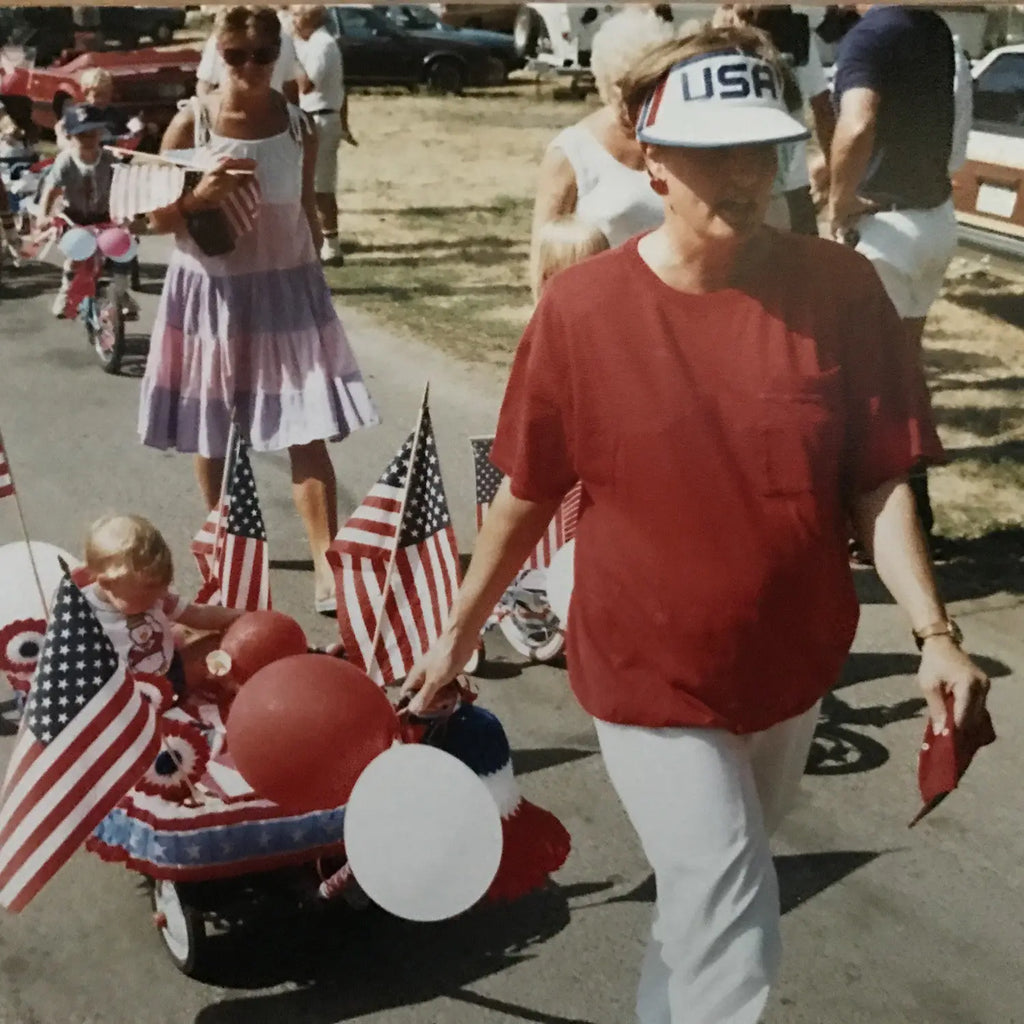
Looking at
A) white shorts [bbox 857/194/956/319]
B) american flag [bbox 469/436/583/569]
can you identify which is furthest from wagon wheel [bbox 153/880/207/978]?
white shorts [bbox 857/194/956/319]

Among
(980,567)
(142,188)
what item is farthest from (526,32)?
(980,567)

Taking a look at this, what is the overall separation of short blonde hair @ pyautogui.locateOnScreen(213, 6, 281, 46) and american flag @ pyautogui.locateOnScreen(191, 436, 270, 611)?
0.78 meters

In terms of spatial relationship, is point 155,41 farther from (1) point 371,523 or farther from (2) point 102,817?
(2) point 102,817

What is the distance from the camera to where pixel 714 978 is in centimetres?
221

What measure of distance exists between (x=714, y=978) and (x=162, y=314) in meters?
1.80

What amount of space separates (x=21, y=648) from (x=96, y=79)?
1056mm

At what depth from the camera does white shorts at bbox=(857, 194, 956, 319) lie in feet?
9.39

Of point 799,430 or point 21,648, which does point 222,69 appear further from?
point 799,430

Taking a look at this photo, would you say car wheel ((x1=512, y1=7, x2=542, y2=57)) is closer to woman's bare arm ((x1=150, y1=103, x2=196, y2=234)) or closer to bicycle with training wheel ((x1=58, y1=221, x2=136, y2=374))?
woman's bare arm ((x1=150, y1=103, x2=196, y2=234))

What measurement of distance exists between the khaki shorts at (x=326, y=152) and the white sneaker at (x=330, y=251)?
0.17 metres

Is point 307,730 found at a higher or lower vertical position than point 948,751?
lower

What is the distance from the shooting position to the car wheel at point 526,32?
2.46 meters

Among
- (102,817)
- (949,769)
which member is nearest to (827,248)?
(949,769)

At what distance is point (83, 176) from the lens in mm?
2928
